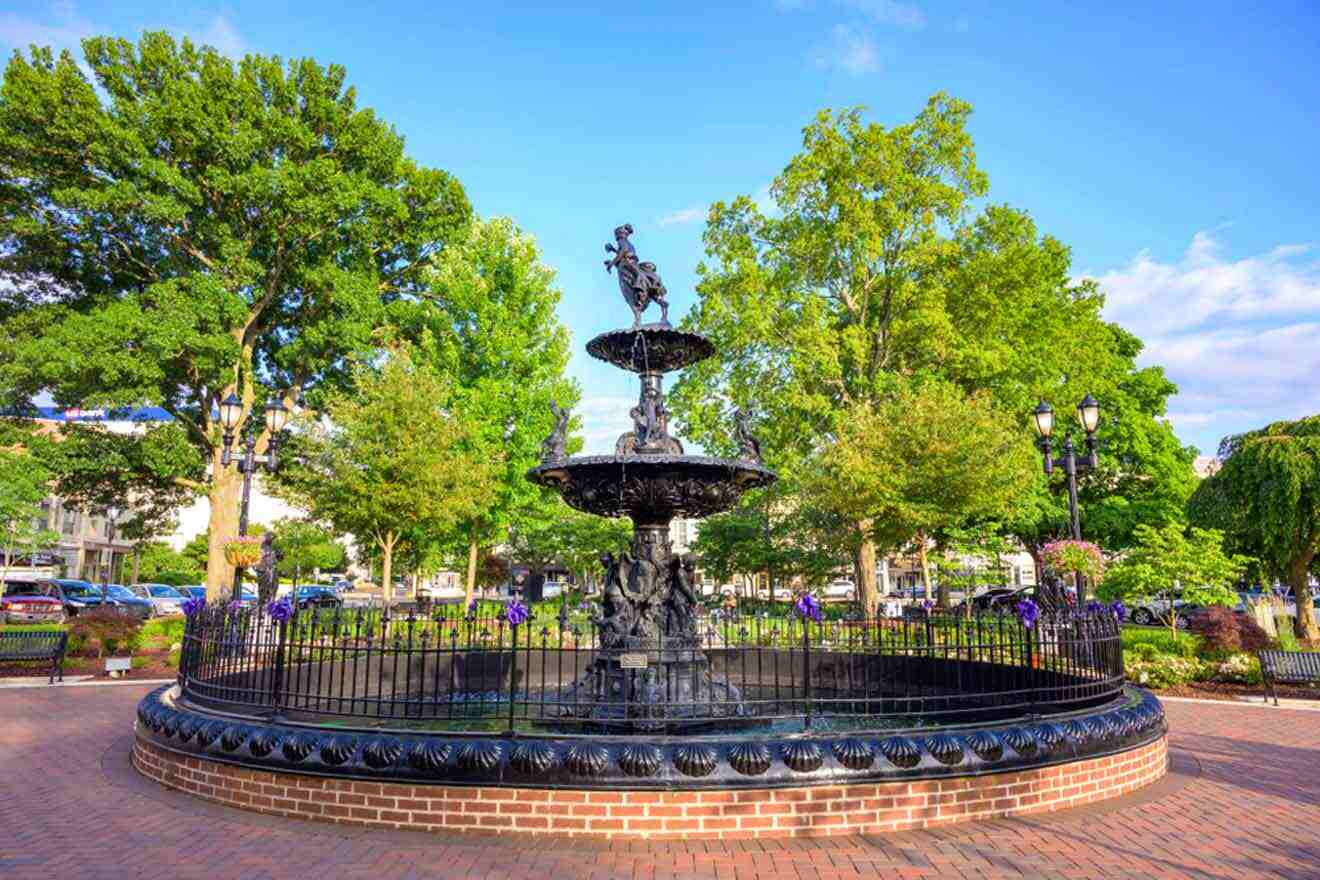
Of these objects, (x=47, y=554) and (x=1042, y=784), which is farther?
(x=47, y=554)

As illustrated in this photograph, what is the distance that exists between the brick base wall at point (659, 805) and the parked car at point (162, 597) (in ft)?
102

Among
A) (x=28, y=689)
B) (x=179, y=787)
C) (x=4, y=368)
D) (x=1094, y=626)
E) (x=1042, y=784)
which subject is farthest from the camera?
(x=4, y=368)

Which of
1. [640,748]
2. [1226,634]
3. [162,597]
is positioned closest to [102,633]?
[640,748]

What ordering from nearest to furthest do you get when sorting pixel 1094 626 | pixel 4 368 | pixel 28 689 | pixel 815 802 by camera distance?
pixel 815 802, pixel 1094 626, pixel 28 689, pixel 4 368

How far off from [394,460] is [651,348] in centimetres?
1680

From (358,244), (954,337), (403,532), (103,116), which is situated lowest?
(403,532)

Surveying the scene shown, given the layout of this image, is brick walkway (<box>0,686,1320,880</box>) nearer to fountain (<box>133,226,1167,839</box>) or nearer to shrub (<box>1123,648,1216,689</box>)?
fountain (<box>133,226,1167,839</box>)

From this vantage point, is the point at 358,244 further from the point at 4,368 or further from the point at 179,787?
the point at 179,787

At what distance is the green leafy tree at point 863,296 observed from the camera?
27719 mm

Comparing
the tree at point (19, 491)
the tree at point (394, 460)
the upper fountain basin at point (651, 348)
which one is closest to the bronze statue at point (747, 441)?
the upper fountain basin at point (651, 348)

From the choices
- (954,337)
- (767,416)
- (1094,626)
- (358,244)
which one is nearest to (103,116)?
(358,244)

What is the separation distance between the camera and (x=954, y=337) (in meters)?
27.6

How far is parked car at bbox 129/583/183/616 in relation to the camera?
34.1 meters

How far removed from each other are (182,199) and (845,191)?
2286 centimetres
